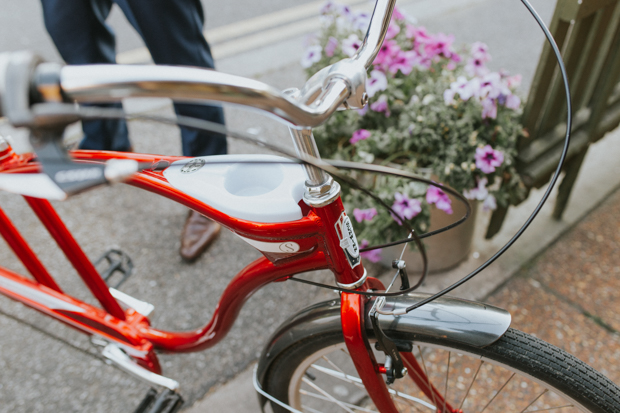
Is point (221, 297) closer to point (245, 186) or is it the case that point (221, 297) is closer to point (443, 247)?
point (245, 186)

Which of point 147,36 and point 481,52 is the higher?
point 481,52

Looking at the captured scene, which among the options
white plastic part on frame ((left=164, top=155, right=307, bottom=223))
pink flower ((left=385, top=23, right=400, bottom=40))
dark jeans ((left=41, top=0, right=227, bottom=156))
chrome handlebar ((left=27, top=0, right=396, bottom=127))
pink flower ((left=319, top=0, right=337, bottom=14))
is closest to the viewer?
chrome handlebar ((left=27, top=0, right=396, bottom=127))

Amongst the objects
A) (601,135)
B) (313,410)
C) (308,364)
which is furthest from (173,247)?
(601,135)

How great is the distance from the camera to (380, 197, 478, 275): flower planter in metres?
1.82

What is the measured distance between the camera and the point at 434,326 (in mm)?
979

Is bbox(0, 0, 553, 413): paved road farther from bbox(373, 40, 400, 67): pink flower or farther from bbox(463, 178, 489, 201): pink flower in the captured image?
bbox(373, 40, 400, 67): pink flower

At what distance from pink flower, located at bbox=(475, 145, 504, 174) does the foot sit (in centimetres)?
122

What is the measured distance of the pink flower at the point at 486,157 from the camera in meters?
1.63

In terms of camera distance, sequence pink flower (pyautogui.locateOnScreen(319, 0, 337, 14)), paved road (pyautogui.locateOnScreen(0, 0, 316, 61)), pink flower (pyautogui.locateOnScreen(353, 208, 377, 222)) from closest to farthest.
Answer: pink flower (pyautogui.locateOnScreen(353, 208, 377, 222))
pink flower (pyautogui.locateOnScreen(319, 0, 337, 14))
paved road (pyautogui.locateOnScreen(0, 0, 316, 61))

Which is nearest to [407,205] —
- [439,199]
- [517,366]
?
[439,199]

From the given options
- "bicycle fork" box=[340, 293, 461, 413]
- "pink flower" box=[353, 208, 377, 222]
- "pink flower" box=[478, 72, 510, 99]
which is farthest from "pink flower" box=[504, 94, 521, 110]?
"bicycle fork" box=[340, 293, 461, 413]

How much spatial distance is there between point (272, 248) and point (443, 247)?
116cm

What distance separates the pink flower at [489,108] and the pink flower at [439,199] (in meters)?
0.32

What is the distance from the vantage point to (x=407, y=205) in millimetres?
1640
